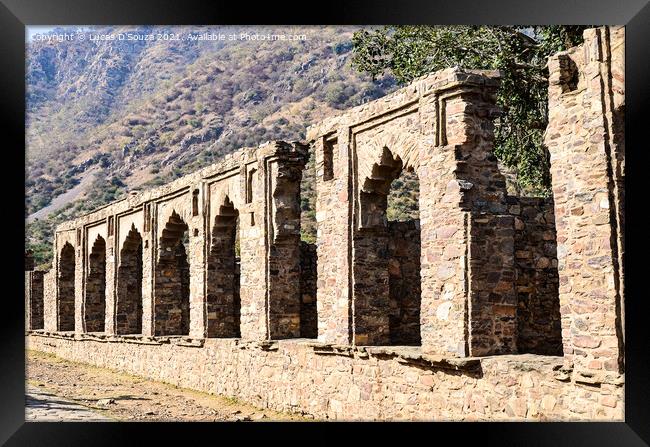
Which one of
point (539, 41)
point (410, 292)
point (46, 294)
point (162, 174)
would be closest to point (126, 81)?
point (162, 174)

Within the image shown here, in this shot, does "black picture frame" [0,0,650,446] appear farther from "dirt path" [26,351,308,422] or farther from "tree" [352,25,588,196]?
"tree" [352,25,588,196]

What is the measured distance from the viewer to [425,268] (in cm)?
1138

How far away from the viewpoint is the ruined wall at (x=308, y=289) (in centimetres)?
1616

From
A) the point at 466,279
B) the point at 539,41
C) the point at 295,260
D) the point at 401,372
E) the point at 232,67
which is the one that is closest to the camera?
the point at 466,279

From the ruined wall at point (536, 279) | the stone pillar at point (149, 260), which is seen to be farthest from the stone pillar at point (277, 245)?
the stone pillar at point (149, 260)

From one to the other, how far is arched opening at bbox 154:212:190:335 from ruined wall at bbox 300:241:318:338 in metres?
5.34

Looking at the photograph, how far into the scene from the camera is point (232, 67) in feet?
224

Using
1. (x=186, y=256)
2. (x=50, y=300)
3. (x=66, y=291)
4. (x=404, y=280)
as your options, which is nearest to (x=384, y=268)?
(x=404, y=280)

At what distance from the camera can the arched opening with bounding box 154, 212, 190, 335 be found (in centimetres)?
2064

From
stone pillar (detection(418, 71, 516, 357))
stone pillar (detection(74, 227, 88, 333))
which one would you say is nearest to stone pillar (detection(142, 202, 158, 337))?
stone pillar (detection(74, 227, 88, 333))

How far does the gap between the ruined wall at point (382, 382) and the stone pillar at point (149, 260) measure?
108 centimetres

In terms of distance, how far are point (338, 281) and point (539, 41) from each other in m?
8.97

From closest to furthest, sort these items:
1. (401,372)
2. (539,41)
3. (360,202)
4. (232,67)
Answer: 1. (401,372)
2. (360,202)
3. (539,41)
4. (232,67)

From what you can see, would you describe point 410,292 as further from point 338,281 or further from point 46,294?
point 46,294
